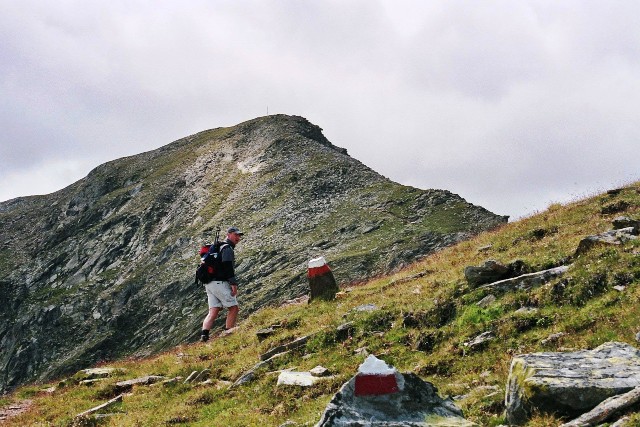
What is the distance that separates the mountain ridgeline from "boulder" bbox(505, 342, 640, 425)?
4276 centimetres

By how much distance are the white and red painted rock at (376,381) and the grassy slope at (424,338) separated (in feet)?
6.01

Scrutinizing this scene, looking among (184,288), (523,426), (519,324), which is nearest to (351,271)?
(184,288)

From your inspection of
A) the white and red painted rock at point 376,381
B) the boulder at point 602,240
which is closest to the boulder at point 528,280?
the boulder at point 602,240

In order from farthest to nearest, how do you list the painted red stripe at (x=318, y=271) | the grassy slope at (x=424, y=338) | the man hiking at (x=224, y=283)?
1. the painted red stripe at (x=318, y=271)
2. the man hiking at (x=224, y=283)
3. the grassy slope at (x=424, y=338)

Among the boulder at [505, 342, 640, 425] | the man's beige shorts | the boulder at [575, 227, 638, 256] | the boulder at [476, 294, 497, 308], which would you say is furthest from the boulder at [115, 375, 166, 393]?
the boulder at [575, 227, 638, 256]

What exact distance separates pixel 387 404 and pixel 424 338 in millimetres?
6765

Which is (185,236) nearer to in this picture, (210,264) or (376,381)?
(210,264)

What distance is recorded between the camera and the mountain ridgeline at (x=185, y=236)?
6438 centimetres

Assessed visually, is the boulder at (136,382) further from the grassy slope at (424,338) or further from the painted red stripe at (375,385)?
the painted red stripe at (375,385)

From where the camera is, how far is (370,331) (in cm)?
1498

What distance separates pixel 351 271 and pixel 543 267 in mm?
40747

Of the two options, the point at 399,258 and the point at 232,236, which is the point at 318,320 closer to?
the point at 232,236

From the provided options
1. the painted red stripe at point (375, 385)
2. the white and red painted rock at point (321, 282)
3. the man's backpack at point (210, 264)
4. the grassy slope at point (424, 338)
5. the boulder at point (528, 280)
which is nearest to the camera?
the painted red stripe at point (375, 385)

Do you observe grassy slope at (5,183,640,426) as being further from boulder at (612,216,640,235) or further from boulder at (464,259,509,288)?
boulder at (612,216,640,235)
